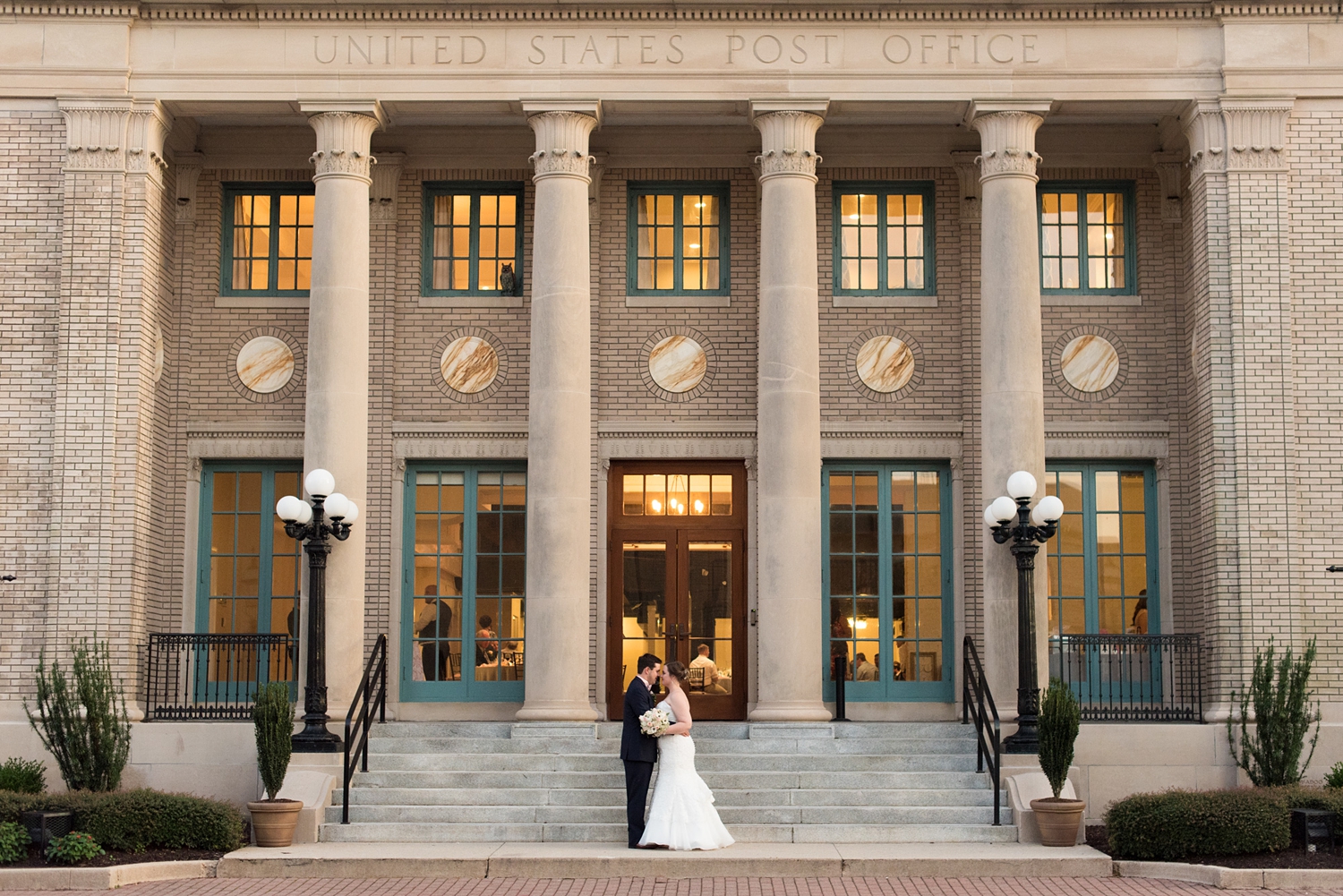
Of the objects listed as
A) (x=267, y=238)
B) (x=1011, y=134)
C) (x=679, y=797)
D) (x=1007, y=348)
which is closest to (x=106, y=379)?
(x=267, y=238)

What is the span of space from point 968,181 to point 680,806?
32.8 ft

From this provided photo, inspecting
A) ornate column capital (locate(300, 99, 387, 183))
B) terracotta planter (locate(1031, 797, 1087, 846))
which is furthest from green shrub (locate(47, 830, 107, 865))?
terracotta planter (locate(1031, 797, 1087, 846))

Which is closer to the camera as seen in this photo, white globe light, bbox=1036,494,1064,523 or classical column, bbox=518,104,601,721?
white globe light, bbox=1036,494,1064,523

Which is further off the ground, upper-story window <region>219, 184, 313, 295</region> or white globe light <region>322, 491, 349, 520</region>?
upper-story window <region>219, 184, 313, 295</region>

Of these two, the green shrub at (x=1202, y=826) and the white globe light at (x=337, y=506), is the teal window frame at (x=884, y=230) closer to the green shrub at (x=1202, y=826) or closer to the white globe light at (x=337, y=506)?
the white globe light at (x=337, y=506)

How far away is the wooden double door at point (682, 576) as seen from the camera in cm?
2077

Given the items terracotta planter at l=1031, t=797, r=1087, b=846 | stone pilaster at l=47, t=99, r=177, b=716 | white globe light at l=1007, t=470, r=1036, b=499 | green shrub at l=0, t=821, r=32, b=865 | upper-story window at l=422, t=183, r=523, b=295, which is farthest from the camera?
upper-story window at l=422, t=183, r=523, b=295

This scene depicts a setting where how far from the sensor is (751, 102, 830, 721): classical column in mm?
18172

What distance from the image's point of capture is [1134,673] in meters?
Result: 20.4

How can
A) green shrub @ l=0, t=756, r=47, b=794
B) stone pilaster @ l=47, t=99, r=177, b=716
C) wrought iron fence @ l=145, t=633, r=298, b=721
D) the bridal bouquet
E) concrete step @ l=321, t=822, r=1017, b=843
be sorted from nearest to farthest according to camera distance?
1. the bridal bouquet
2. concrete step @ l=321, t=822, r=1017, b=843
3. green shrub @ l=0, t=756, r=47, b=794
4. wrought iron fence @ l=145, t=633, r=298, b=721
5. stone pilaster @ l=47, t=99, r=177, b=716

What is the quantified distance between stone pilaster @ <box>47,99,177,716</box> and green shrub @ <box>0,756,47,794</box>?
4.73 feet

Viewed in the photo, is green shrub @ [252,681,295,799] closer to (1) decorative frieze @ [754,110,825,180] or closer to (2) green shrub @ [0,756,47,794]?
(2) green shrub @ [0,756,47,794]

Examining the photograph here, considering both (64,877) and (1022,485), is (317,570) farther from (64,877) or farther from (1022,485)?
(1022,485)

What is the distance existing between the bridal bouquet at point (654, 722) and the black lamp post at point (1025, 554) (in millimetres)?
4013
